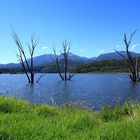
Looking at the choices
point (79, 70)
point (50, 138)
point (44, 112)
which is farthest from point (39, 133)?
point (79, 70)

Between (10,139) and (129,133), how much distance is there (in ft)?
9.61

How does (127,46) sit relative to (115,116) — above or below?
above

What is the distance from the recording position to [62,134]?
8.98 m

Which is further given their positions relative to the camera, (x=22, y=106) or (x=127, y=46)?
(x=127, y=46)

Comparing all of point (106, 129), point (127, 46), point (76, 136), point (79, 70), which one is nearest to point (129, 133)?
point (106, 129)

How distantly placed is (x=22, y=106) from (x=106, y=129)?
638cm

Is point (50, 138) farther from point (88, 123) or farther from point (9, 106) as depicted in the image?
point (9, 106)

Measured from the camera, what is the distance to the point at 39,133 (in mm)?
8734

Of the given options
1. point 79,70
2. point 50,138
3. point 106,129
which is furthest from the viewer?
point 79,70

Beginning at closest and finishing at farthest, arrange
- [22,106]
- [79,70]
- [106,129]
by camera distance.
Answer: [106,129] → [22,106] → [79,70]

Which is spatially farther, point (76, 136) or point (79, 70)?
point (79, 70)

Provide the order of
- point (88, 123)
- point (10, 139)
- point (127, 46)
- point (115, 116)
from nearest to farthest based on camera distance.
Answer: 1. point (10, 139)
2. point (88, 123)
3. point (115, 116)
4. point (127, 46)

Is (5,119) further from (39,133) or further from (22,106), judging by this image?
(22,106)

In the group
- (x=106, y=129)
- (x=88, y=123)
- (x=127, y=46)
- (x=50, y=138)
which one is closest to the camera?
(x=50, y=138)
